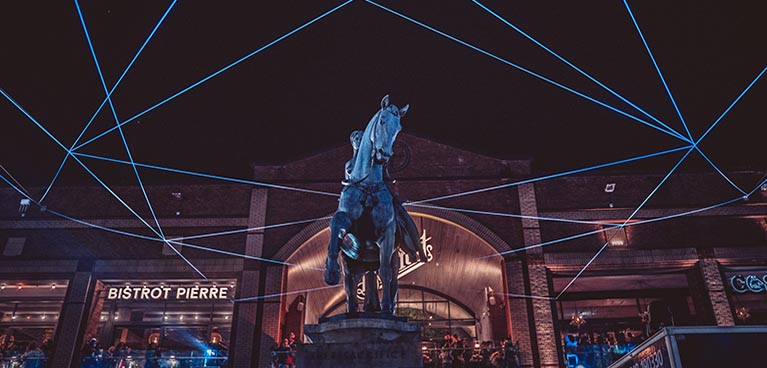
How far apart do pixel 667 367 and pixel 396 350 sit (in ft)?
11.1

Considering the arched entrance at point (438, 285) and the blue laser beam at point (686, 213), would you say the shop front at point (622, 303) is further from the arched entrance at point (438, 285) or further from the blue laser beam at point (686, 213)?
the arched entrance at point (438, 285)

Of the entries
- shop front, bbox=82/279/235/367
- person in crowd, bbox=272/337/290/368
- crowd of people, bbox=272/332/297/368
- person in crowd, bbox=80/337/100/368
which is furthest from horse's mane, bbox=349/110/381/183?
person in crowd, bbox=80/337/100/368

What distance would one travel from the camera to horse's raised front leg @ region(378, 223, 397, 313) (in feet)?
22.9

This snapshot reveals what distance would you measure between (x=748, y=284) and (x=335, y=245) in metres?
20.1

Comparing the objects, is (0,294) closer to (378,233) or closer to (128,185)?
(128,185)

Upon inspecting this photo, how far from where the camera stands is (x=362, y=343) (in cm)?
616

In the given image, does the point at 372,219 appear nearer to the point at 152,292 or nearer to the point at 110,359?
the point at 110,359

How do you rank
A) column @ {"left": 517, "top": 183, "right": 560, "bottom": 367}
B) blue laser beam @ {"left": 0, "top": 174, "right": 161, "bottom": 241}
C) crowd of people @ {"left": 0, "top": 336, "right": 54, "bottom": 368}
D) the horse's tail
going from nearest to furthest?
1. the horse's tail
2. crowd of people @ {"left": 0, "top": 336, "right": 54, "bottom": 368}
3. column @ {"left": 517, "top": 183, "right": 560, "bottom": 367}
4. blue laser beam @ {"left": 0, "top": 174, "right": 161, "bottom": 241}

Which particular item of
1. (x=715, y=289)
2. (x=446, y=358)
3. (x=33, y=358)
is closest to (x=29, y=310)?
(x=33, y=358)

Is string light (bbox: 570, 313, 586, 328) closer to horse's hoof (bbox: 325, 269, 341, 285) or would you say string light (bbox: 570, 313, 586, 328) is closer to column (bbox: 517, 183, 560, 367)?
column (bbox: 517, 183, 560, 367)

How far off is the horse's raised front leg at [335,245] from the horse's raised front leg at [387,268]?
558 millimetres

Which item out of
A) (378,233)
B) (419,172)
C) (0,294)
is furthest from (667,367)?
(0,294)

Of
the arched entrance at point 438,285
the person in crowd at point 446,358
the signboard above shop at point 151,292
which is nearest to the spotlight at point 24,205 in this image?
the signboard above shop at point 151,292

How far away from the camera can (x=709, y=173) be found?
21453 millimetres
